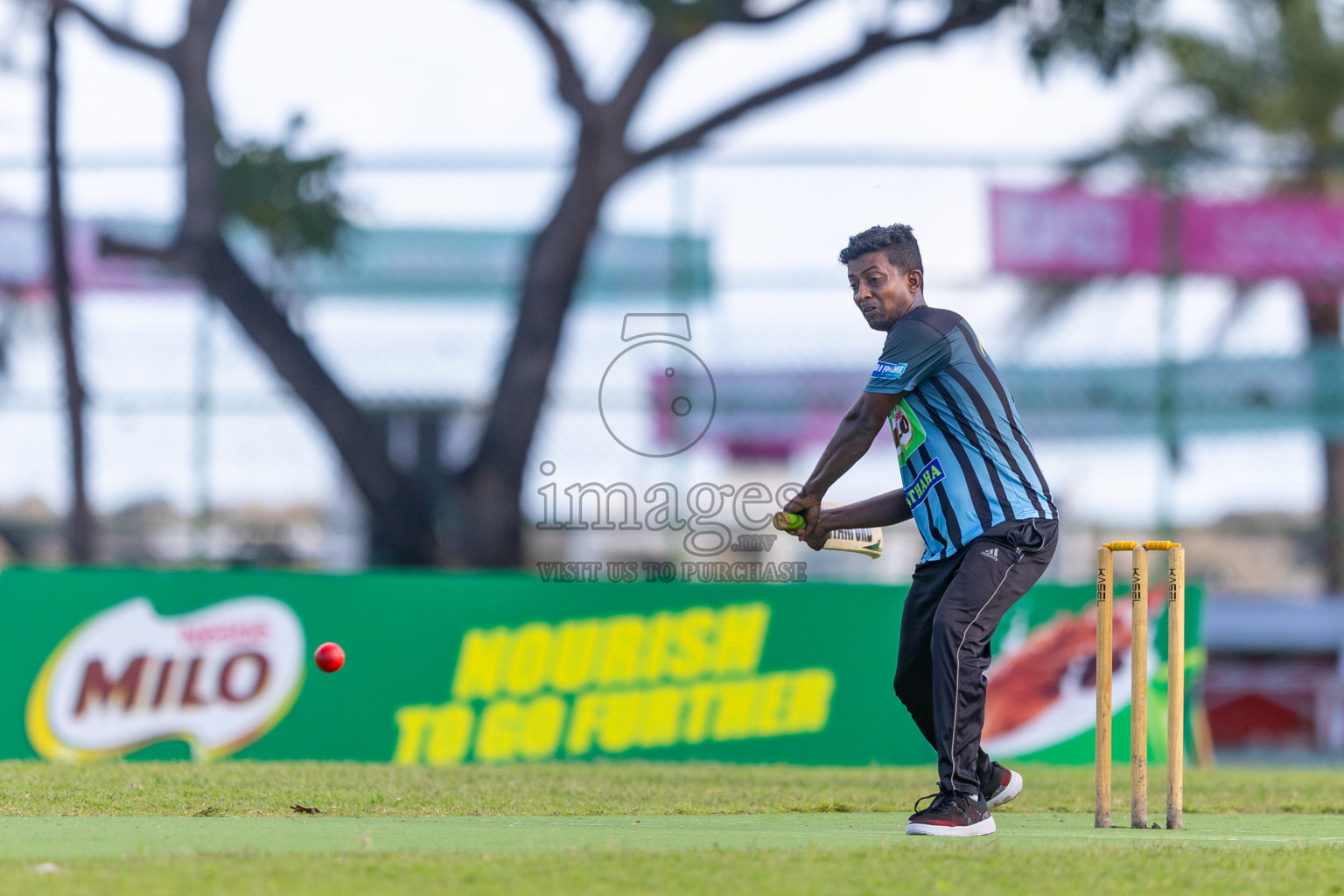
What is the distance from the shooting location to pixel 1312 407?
12938mm

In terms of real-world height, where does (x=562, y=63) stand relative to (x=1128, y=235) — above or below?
above

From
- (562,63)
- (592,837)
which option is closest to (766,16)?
(562,63)

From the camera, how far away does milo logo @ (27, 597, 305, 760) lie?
385 inches

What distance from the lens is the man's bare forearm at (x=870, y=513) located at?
5.74m

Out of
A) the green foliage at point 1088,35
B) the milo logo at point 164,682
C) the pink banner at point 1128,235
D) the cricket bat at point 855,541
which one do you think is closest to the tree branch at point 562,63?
the pink banner at point 1128,235

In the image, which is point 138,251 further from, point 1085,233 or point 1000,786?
point 1000,786

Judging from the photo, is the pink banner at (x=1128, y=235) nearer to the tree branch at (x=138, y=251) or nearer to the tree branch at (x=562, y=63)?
the tree branch at (x=562, y=63)

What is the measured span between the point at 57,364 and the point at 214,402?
1196mm

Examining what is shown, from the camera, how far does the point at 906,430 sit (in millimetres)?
5594

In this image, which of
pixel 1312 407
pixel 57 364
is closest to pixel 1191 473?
pixel 1312 407

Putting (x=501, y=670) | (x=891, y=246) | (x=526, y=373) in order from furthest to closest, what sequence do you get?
(x=526, y=373) < (x=501, y=670) < (x=891, y=246)

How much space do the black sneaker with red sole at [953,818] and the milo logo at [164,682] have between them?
5614 millimetres

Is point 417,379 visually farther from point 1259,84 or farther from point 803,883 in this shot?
point 1259,84

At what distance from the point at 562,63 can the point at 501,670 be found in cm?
539
